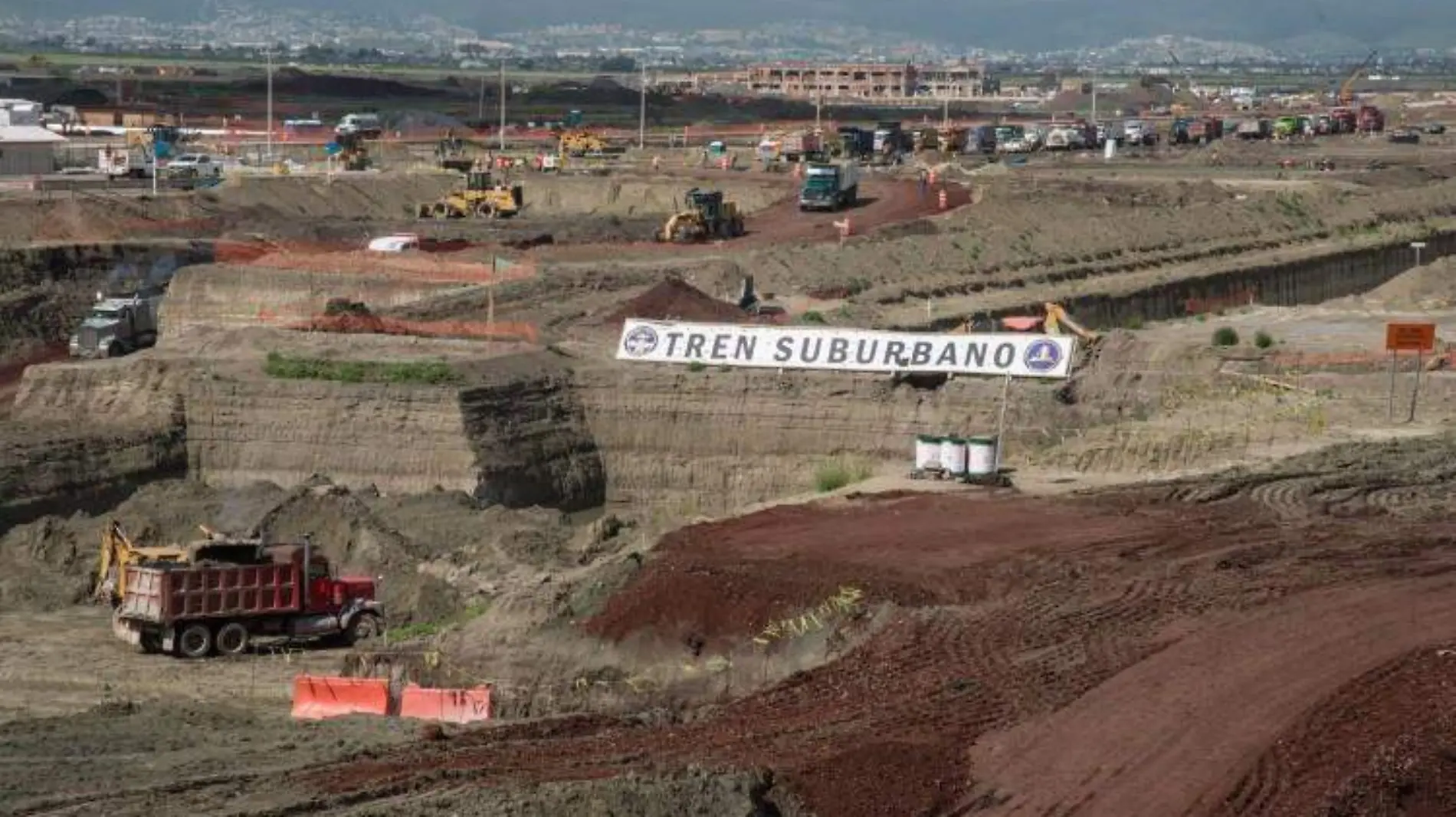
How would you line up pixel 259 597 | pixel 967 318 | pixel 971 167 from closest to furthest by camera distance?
pixel 259 597, pixel 967 318, pixel 971 167

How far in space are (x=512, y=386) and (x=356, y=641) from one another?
11910 millimetres

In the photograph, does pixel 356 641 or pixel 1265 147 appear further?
pixel 1265 147

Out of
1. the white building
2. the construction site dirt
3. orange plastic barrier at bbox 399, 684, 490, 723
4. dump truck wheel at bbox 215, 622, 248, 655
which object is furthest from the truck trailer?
orange plastic barrier at bbox 399, 684, 490, 723

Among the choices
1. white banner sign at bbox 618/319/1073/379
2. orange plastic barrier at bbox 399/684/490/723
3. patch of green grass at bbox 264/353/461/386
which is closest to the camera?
orange plastic barrier at bbox 399/684/490/723

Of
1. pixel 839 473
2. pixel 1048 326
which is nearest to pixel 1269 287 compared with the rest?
pixel 1048 326

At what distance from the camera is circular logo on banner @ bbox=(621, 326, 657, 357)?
4988cm

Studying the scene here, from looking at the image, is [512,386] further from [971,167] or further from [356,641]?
[971,167]

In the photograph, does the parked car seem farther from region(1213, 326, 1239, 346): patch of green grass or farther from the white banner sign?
region(1213, 326, 1239, 346): patch of green grass

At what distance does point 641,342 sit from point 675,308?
19.8ft

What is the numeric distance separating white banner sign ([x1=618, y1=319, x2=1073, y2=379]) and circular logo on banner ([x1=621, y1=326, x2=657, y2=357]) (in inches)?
0.5

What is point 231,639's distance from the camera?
116 ft

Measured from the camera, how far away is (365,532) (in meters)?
40.5

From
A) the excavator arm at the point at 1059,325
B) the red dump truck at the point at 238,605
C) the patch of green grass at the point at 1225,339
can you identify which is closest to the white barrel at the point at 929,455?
the red dump truck at the point at 238,605

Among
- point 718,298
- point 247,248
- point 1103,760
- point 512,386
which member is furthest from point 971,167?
point 1103,760
